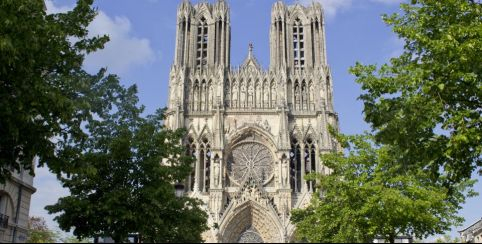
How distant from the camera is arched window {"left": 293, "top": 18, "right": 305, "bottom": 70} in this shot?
48312 mm

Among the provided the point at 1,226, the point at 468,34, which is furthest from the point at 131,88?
the point at 468,34

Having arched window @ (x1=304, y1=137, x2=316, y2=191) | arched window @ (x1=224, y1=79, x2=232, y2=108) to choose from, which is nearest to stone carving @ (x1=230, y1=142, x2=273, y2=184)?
arched window @ (x1=304, y1=137, x2=316, y2=191)

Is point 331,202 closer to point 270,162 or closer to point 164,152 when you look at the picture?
point 164,152

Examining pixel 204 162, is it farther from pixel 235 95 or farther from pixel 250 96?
pixel 250 96

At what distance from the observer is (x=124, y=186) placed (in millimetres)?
17781

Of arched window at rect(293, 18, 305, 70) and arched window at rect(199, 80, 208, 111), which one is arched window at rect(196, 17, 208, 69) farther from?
arched window at rect(293, 18, 305, 70)

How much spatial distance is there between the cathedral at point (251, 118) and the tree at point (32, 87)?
90.8 ft

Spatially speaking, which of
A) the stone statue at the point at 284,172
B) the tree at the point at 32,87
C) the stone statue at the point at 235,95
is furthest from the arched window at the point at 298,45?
the tree at the point at 32,87

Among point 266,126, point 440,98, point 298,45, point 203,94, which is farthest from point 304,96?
→ point 440,98

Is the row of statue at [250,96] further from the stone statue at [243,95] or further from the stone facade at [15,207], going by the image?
the stone facade at [15,207]

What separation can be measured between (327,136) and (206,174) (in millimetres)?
10389

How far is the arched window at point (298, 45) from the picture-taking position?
159ft

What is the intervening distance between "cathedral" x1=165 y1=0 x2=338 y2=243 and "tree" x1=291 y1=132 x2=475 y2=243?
16816mm

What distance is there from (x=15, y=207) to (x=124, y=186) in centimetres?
638
